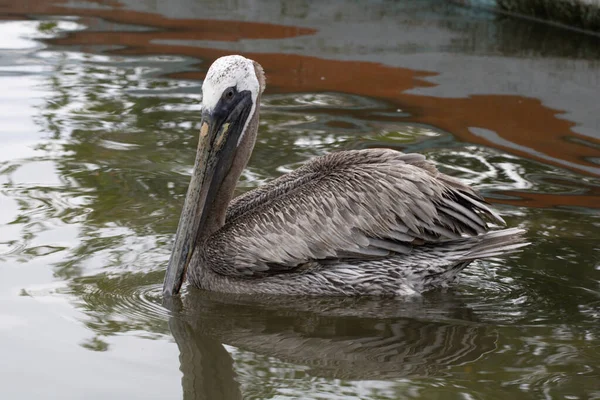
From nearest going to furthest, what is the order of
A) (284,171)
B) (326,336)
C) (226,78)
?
(326,336)
(226,78)
(284,171)

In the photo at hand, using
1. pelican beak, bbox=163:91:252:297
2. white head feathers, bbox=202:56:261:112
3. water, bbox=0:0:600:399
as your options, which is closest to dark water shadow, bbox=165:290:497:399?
water, bbox=0:0:600:399

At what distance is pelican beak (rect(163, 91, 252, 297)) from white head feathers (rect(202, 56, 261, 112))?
0.04 meters

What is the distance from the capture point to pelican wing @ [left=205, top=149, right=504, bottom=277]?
4.68m

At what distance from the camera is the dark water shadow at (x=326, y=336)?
3.94 metres

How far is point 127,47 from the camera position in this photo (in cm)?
937

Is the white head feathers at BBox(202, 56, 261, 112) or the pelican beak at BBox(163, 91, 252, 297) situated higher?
the white head feathers at BBox(202, 56, 261, 112)

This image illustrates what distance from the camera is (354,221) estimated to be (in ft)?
15.5

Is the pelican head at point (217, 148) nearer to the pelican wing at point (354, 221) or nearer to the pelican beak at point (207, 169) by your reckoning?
the pelican beak at point (207, 169)

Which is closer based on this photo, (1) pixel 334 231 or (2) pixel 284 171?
(1) pixel 334 231

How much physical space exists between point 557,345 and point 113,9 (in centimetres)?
766

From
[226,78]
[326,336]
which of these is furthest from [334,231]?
[226,78]

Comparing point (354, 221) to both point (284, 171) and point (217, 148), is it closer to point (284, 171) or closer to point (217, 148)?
point (217, 148)

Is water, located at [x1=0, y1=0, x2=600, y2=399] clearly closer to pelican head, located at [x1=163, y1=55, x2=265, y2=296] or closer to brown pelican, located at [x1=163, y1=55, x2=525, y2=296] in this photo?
brown pelican, located at [x1=163, y1=55, x2=525, y2=296]

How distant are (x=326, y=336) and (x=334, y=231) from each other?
1.94ft
